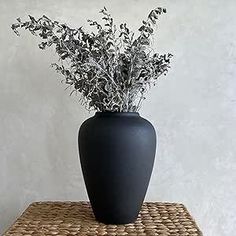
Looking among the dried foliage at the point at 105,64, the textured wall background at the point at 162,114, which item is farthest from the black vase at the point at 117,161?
the textured wall background at the point at 162,114

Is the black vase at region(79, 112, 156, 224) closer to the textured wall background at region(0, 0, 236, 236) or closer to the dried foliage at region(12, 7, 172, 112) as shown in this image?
the dried foliage at region(12, 7, 172, 112)

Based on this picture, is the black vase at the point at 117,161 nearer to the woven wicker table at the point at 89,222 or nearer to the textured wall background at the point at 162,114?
the woven wicker table at the point at 89,222

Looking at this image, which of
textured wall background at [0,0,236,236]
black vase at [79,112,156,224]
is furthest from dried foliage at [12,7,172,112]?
textured wall background at [0,0,236,236]

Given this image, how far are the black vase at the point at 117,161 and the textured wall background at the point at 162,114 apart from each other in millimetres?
299

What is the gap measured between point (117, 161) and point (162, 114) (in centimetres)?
38

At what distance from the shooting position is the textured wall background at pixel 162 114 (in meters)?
1.42

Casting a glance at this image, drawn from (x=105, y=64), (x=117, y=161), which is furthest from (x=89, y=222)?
(x=105, y=64)

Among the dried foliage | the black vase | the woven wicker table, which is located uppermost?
the dried foliage

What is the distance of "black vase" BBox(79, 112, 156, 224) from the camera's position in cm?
110

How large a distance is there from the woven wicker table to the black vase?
5 centimetres

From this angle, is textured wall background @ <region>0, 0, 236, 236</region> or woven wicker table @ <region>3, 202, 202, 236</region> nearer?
woven wicker table @ <region>3, 202, 202, 236</region>

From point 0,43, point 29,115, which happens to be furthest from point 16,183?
point 0,43

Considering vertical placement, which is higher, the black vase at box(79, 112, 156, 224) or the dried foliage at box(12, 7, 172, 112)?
the dried foliage at box(12, 7, 172, 112)

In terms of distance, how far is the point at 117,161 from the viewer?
3.59 feet
